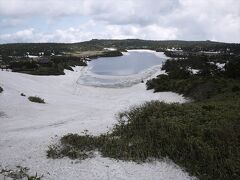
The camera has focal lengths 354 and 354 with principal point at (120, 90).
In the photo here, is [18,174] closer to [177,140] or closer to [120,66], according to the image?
[177,140]

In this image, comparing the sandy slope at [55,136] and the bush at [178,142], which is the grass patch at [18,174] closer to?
the sandy slope at [55,136]

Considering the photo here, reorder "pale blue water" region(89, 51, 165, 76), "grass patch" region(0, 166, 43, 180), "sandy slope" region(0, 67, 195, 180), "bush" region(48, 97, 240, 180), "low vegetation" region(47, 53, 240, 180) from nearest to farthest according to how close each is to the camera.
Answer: "grass patch" region(0, 166, 43, 180)
"sandy slope" region(0, 67, 195, 180)
"bush" region(48, 97, 240, 180)
"low vegetation" region(47, 53, 240, 180)
"pale blue water" region(89, 51, 165, 76)

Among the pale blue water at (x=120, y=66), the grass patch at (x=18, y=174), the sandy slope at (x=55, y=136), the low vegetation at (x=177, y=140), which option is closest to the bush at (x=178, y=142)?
the low vegetation at (x=177, y=140)

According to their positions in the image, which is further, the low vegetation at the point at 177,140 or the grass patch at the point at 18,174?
the low vegetation at the point at 177,140

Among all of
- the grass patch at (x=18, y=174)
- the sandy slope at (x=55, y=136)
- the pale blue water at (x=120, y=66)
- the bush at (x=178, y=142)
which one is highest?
the bush at (x=178, y=142)

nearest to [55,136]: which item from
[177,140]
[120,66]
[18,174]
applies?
[18,174]

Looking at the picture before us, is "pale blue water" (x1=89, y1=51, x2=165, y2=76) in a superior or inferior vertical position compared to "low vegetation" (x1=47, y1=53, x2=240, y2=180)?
inferior

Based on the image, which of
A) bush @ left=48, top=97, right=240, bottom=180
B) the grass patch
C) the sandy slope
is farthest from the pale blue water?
the grass patch

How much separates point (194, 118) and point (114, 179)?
277 inches

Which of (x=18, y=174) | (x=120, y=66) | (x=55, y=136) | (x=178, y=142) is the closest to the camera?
(x=18, y=174)

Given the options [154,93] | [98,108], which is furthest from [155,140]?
[154,93]

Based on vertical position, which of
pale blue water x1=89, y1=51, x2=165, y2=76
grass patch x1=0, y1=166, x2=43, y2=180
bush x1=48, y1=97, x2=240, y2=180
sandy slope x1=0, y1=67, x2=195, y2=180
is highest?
bush x1=48, y1=97, x2=240, y2=180

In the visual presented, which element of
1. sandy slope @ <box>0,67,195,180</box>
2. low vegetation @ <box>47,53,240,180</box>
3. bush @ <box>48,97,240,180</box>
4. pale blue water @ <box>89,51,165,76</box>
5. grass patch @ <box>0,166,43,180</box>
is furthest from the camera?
pale blue water @ <box>89,51,165,76</box>

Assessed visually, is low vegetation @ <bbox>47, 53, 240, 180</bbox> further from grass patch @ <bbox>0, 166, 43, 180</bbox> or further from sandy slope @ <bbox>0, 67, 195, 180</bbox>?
grass patch @ <bbox>0, 166, 43, 180</bbox>
